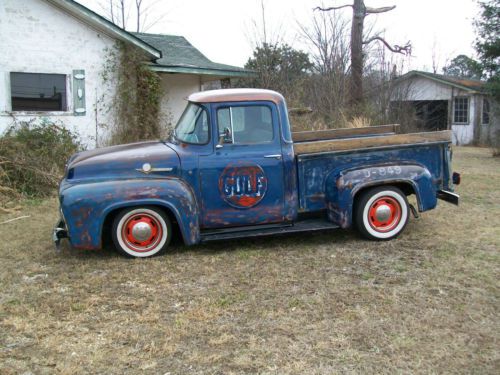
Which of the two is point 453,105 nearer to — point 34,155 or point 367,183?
point 34,155

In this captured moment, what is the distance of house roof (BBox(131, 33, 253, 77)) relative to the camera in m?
14.1

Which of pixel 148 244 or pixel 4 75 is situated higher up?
pixel 4 75

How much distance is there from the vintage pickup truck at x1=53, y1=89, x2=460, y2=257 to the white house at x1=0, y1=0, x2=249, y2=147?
655 centimetres

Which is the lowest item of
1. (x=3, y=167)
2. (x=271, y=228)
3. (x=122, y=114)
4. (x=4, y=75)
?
(x=271, y=228)

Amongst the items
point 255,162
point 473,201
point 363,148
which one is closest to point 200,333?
point 255,162

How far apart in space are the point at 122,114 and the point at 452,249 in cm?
955

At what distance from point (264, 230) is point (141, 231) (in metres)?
1.40

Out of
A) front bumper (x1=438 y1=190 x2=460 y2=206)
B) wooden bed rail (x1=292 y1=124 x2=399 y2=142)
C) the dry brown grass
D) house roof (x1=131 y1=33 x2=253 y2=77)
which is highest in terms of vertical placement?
house roof (x1=131 y1=33 x2=253 y2=77)

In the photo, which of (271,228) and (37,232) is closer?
(271,228)

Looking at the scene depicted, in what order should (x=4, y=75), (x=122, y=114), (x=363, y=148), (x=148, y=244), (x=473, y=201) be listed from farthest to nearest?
(x=122, y=114) → (x=4, y=75) → (x=473, y=201) → (x=363, y=148) → (x=148, y=244)

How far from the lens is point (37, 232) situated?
22.5 ft

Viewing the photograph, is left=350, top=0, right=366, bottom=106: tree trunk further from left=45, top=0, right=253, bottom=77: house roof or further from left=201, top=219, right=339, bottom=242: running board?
Result: left=201, top=219, right=339, bottom=242: running board

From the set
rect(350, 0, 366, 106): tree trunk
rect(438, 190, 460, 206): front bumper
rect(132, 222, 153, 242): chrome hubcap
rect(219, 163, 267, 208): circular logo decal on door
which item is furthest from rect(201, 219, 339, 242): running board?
rect(350, 0, 366, 106): tree trunk

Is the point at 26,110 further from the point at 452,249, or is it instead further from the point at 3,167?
the point at 452,249
